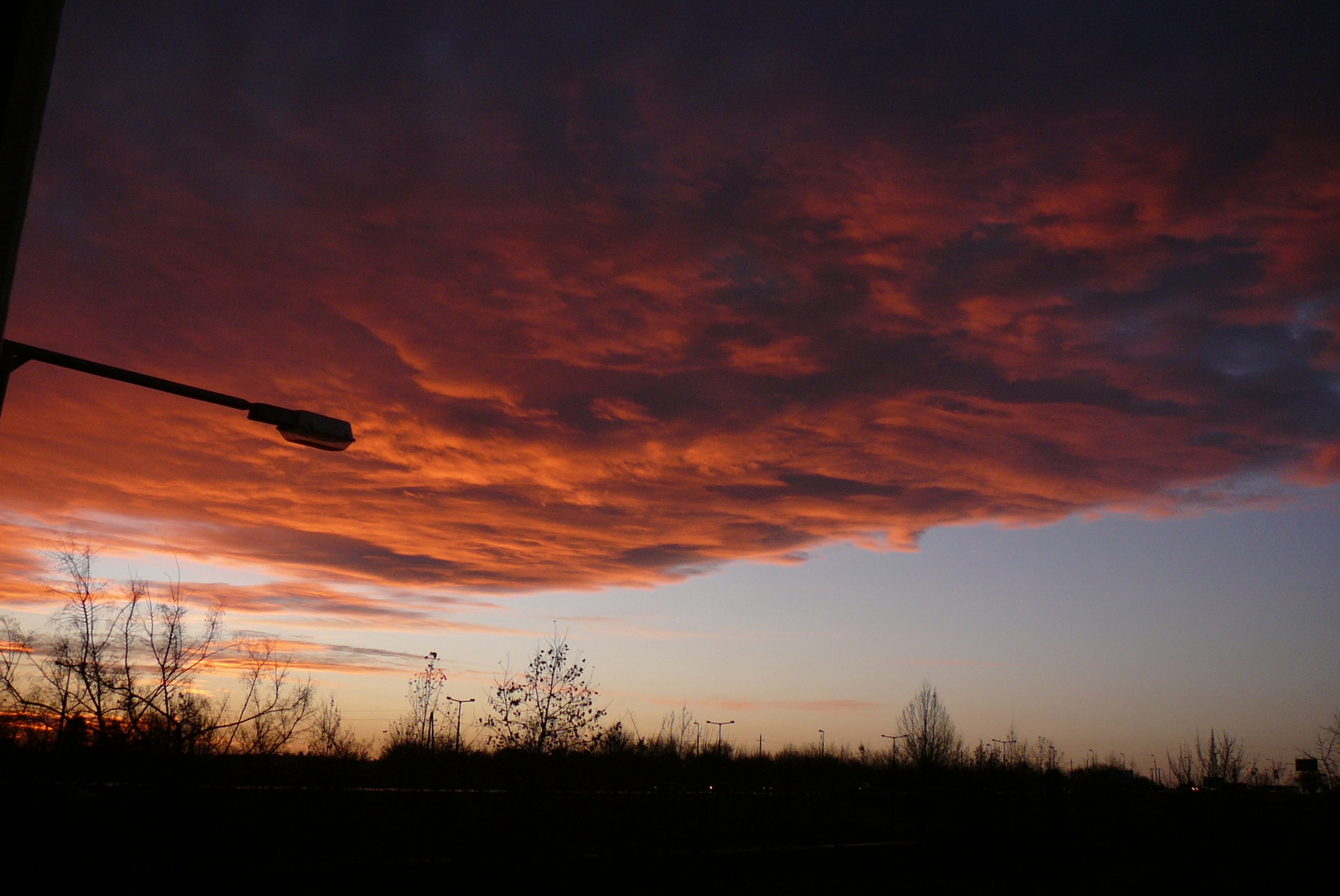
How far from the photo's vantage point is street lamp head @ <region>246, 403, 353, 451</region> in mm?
8961

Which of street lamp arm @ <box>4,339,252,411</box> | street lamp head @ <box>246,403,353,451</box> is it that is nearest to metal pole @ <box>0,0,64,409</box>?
street lamp arm @ <box>4,339,252,411</box>

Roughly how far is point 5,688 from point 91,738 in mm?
1860

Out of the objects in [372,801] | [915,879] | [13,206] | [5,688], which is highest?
[13,206]

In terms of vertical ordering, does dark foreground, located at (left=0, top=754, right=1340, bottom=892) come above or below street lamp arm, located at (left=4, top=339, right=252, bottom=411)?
below

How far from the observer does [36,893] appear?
17.3 meters

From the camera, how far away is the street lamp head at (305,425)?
8961 mm

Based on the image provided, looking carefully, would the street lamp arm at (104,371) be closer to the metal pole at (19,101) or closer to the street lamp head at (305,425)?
the street lamp head at (305,425)

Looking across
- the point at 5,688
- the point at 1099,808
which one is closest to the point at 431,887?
the point at 5,688

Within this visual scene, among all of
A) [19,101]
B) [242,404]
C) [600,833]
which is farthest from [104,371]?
Result: [600,833]

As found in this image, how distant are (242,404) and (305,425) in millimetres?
635

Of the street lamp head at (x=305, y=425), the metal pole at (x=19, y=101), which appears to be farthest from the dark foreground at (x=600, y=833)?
the metal pole at (x=19, y=101)

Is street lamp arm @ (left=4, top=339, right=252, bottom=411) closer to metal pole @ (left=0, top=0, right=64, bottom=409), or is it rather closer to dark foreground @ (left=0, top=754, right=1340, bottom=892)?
metal pole @ (left=0, top=0, right=64, bottom=409)

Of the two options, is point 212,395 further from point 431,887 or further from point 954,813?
point 954,813

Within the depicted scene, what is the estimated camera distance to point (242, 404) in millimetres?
8844
